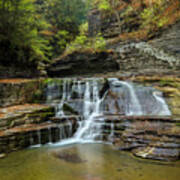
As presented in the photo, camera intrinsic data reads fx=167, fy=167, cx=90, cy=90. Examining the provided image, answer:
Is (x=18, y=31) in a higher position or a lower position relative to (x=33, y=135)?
higher

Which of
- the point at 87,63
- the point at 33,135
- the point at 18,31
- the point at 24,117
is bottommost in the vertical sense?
the point at 33,135

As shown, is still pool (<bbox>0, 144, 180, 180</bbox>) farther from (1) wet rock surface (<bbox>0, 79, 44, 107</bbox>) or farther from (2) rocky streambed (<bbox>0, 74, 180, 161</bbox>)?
(1) wet rock surface (<bbox>0, 79, 44, 107</bbox>)

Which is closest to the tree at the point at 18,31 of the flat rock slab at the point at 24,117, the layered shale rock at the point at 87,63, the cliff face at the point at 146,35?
the layered shale rock at the point at 87,63

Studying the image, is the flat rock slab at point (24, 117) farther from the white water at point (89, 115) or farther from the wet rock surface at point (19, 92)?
the wet rock surface at point (19, 92)

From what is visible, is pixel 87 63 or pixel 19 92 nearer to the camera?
pixel 19 92

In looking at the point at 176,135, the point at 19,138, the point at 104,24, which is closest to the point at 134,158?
the point at 176,135

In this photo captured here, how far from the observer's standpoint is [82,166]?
3.88m

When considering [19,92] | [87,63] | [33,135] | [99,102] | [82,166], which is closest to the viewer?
[82,166]

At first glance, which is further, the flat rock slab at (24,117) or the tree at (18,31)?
the tree at (18,31)

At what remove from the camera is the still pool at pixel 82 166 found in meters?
3.35

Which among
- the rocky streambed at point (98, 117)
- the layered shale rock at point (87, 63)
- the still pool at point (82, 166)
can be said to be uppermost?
the layered shale rock at point (87, 63)

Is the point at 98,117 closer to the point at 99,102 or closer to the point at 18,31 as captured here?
the point at 99,102

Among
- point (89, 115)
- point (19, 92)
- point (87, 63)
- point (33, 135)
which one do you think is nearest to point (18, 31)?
point (19, 92)

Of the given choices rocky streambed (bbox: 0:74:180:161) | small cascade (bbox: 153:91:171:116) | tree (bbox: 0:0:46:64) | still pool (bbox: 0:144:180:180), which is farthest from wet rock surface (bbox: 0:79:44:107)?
small cascade (bbox: 153:91:171:116)
